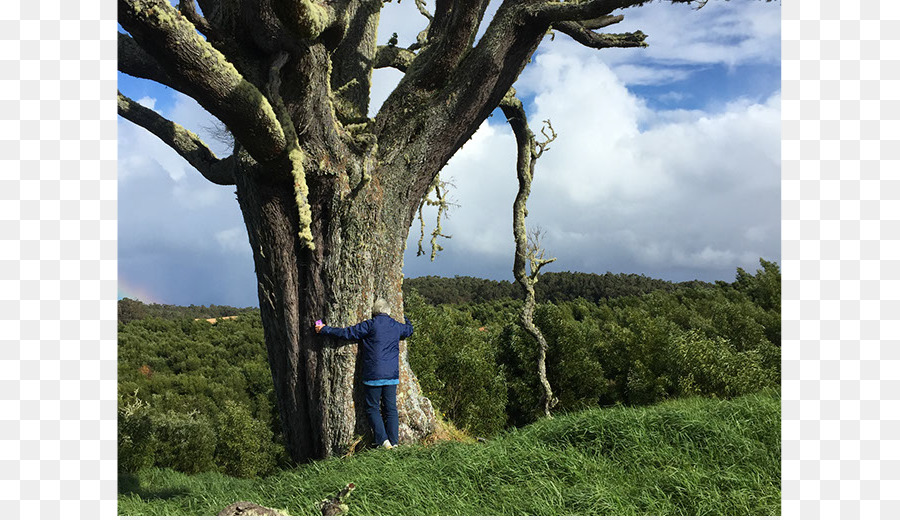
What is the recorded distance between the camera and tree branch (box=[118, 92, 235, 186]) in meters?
7.89

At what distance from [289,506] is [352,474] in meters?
0.61

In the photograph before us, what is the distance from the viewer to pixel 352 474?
5031mm

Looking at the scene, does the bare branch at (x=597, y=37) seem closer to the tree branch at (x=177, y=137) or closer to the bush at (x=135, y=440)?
the tree branch at (x=177, y=137)

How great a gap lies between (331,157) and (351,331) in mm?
1985

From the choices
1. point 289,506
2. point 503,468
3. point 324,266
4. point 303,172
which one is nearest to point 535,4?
point 303,172

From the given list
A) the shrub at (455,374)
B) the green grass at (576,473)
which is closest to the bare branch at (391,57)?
the green grass at (576,473)

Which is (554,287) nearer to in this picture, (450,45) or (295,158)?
(450,45)

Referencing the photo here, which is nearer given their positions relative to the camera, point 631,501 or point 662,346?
point 631,501

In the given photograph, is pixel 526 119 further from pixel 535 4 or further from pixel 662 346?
pixel 662 346

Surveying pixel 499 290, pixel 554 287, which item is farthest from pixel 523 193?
pixel 499 290

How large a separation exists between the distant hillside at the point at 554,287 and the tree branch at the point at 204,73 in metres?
37.4

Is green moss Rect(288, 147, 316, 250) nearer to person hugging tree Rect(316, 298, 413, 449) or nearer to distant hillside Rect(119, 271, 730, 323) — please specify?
person hugging tree Rect(316, 298, 413, 449)

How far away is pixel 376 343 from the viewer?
6.31m

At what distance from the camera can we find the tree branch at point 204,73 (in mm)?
4535
